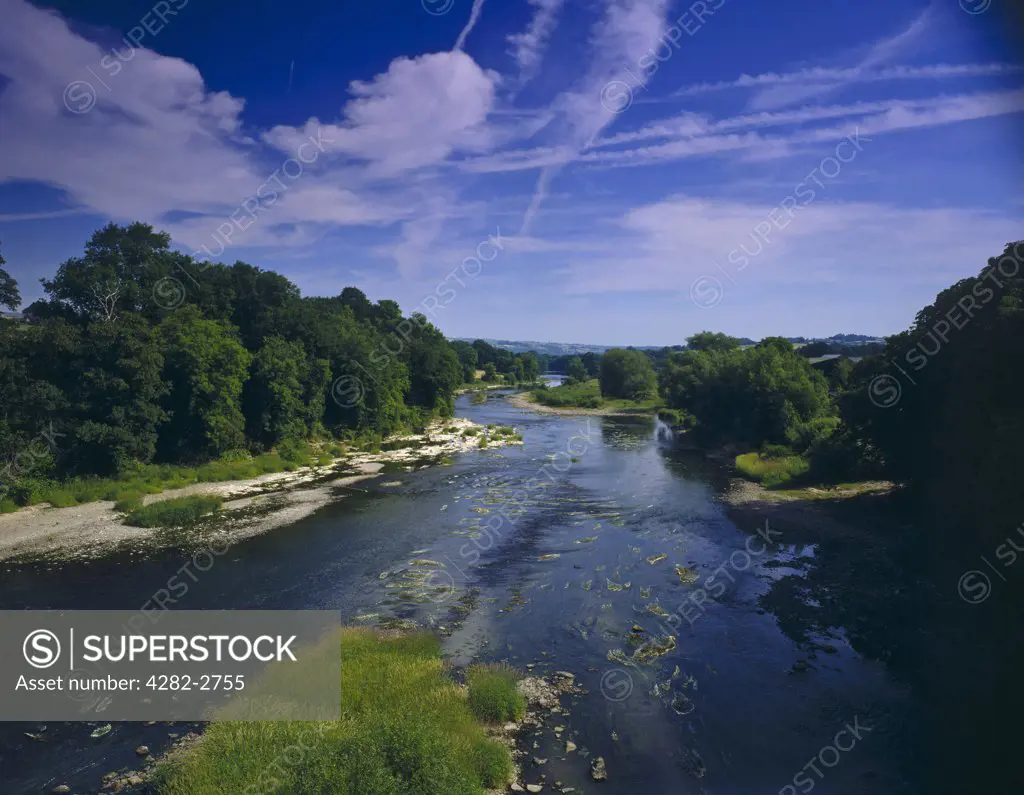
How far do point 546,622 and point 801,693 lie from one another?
23.0ft

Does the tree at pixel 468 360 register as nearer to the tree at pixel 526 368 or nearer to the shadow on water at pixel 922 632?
the tree at pixel 526 368

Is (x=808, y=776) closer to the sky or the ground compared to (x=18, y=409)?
closer to the ground

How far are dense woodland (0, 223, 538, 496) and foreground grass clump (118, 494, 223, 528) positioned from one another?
5707 millimetres

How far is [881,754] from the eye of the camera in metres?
12.8

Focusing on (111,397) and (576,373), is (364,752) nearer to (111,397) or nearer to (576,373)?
(111,397)

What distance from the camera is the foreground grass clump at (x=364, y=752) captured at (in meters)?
10.5

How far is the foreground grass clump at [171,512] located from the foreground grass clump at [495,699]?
774 inches

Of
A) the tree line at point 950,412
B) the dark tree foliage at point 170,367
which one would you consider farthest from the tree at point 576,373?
the tree line at point 950,412

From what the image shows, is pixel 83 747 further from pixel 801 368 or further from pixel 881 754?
pixel 801 368

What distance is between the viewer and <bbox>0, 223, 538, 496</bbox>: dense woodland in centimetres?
3225

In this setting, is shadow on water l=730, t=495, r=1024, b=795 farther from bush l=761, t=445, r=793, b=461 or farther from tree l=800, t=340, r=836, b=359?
tree l=800, t=340, r=836, b=359

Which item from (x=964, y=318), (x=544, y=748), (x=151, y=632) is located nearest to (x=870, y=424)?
(x=964, y=318)

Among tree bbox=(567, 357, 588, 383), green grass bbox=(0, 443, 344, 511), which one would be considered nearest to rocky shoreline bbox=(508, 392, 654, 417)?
tree bbox=(567, 357, 588, 383)

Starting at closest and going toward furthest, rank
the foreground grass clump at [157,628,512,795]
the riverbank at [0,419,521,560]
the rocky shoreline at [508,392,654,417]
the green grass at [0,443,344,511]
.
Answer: the foreground grass clump at [157,628,512,795], the riverbank at [0,419,521,560], the green grass at [0,443,344,511], the rocky shoreline at [508,392,654,417]
